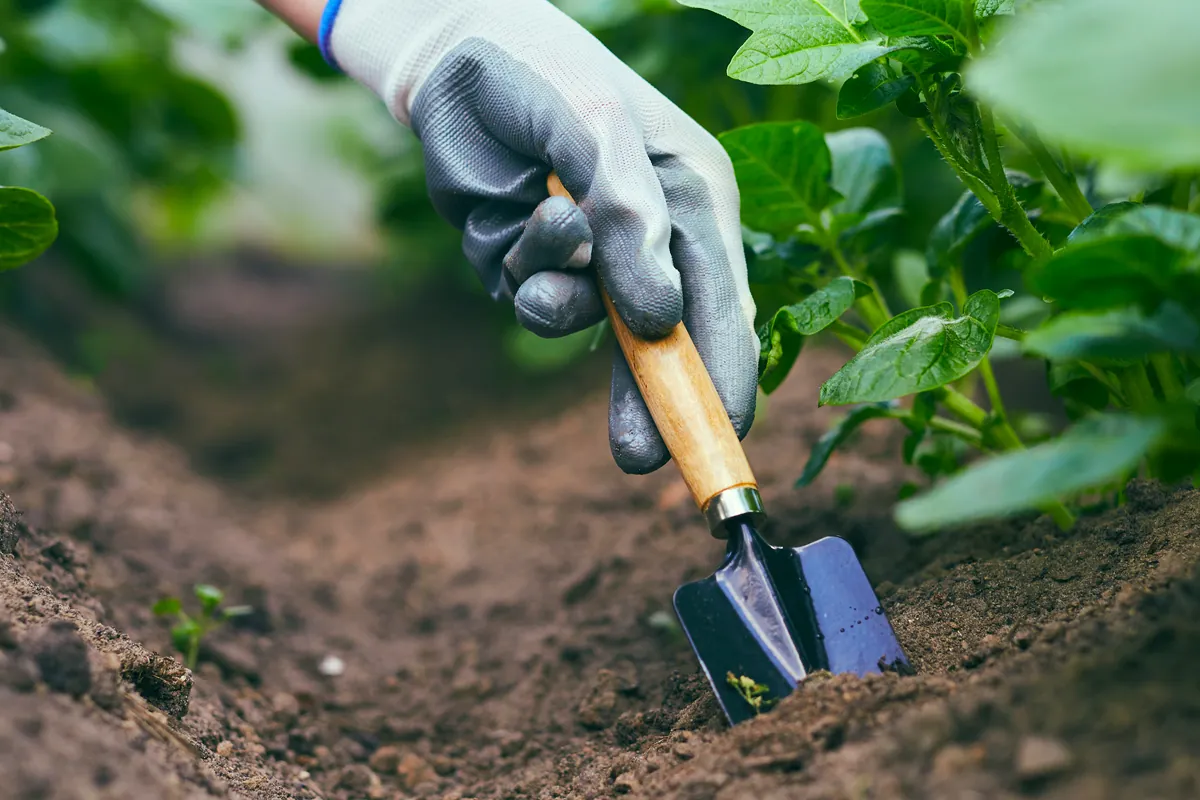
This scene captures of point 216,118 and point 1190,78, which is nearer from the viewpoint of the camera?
point 1190,78

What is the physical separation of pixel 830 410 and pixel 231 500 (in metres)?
1.73

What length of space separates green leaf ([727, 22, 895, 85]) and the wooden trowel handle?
1.22 ft

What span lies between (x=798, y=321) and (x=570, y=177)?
0.40 metres

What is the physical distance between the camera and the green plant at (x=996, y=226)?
2.48 feet

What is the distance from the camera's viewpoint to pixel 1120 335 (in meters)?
0.91

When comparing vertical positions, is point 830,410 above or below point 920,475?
below

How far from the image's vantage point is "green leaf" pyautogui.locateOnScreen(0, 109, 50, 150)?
1.28 metres

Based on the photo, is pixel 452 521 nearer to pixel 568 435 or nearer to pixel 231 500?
pixel 568 435

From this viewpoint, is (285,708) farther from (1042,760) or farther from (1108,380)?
(1108,380)

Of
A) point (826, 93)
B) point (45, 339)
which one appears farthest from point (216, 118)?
point (826, 93)

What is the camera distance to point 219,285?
4.62 meters

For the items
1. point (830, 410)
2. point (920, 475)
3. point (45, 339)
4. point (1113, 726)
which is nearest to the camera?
point (1113, 726)

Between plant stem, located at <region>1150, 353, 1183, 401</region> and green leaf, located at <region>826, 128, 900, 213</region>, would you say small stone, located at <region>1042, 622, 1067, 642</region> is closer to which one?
plant stem, located at <region>1150, 353, 1183, 401</region>

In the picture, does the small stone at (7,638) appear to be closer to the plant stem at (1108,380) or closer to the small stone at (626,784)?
the small stone at (626,784)
